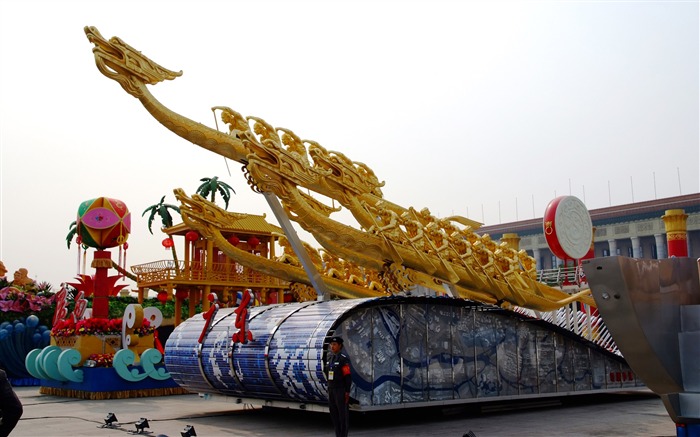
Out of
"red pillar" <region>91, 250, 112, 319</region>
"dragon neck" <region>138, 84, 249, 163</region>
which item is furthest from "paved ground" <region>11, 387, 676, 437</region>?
"dragon neck" <region>138, 84, 249, 163</region>

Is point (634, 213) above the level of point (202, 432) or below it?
above

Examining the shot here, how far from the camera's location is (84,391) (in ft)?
55.8

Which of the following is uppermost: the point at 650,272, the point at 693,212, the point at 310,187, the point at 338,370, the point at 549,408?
the point at 693,212

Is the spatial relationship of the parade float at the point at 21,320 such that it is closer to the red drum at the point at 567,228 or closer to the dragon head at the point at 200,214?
the dragon head at the point at 200,214

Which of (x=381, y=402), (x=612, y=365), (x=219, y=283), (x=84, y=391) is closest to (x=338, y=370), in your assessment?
(x=381, y=402)

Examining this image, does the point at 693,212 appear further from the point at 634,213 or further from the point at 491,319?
the point at 491,319

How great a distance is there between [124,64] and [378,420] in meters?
7.54

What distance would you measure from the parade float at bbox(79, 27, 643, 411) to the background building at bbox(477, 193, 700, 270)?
35399 mm

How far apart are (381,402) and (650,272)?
5132 millimetres

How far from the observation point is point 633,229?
5153cm

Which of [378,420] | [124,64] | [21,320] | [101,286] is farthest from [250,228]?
[378,420]

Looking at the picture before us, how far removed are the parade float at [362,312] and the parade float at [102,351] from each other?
14.6 feet

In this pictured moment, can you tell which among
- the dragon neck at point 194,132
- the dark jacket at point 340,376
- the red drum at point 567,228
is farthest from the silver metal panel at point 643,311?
the red drum at point 567,228

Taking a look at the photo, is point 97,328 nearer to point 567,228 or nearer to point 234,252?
point 234,252
